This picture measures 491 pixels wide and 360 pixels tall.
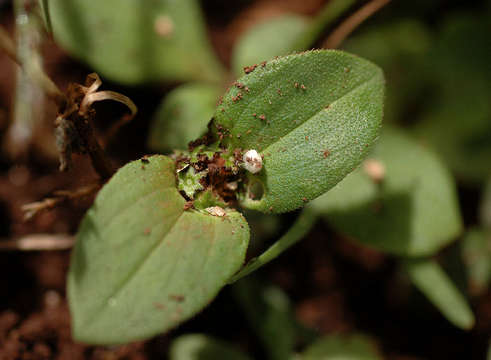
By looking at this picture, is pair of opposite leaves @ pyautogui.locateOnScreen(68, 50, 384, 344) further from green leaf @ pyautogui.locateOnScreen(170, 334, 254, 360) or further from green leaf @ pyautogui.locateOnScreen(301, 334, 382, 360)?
green leaf @ pyautogui.locateOnScreen(301, 334, 382, 360)

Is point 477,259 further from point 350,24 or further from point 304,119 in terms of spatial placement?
point 304,119

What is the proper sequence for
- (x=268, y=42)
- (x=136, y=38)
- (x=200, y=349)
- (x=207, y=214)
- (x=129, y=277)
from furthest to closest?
1. (x=268, y=42)
2. (x=136, y=38)
3. (x=200, y=349)
4. (x=207, y=214)
5. (x=129, y=277)

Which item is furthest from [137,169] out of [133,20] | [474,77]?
[474,77]

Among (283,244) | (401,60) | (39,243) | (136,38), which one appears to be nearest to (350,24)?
(401,60)

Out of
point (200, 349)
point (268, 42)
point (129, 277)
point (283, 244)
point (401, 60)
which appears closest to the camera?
point (129, 277)

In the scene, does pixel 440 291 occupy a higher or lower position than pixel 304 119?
lower

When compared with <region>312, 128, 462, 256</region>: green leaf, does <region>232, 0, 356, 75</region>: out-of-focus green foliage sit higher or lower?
higher

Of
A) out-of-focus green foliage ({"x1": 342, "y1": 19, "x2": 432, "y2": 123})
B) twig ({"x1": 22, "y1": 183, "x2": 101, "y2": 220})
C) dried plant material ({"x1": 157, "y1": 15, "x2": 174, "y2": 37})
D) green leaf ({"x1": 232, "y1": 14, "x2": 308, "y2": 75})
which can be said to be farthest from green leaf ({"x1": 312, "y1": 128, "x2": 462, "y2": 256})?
dried plant material ({"x1": 157, "y1": 15, "x2": 174, "y2": 37})
